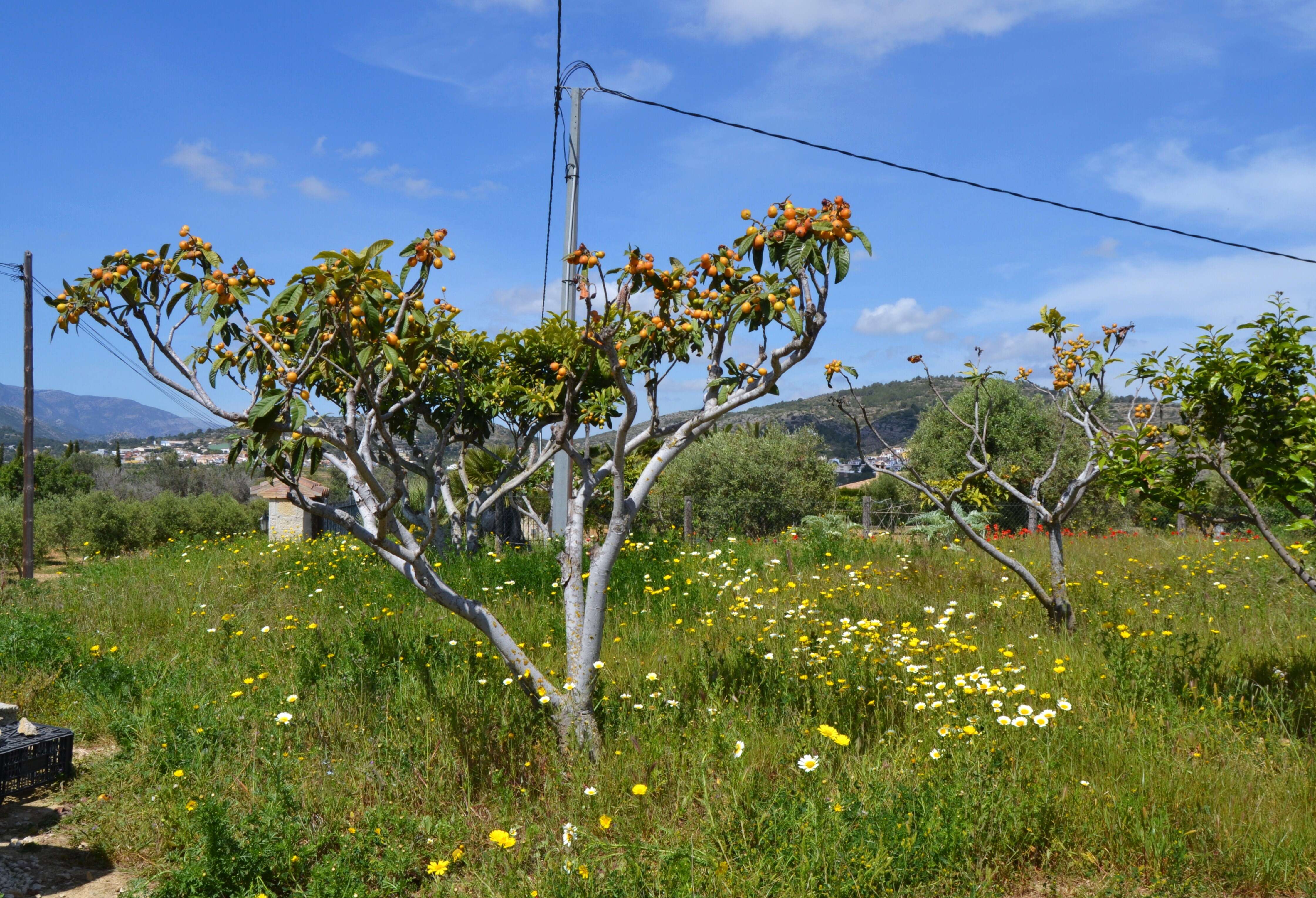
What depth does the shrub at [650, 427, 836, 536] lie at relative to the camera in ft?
62.2

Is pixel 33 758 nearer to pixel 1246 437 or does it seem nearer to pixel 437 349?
pixel 437 349

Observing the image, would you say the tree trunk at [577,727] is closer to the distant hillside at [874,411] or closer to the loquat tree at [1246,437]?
the loquat tree at [1246,437]

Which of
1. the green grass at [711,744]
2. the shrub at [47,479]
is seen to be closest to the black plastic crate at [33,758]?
the green grass at [711,744]

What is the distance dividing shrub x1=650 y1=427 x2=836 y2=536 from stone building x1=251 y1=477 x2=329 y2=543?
7170 millimetres

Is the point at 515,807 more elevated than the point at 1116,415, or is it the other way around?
the point at 1116,415

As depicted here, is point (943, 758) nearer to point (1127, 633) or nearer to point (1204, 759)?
point (1204, 759)

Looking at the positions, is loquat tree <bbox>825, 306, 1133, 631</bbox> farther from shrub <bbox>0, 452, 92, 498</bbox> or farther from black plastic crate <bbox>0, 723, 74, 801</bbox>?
shrub <bbox>0, 452, 92, 498</bbox>

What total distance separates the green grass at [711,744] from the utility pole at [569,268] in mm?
2190

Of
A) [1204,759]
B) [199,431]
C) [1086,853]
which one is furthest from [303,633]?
[199,431]

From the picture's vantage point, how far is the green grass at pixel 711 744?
3.19 m

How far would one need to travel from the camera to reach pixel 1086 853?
3.23 m

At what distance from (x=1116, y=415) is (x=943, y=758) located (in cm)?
2791

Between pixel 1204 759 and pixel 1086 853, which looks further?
pixel 1204 759

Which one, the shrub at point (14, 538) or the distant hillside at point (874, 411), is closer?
the shrub at point (14, 538)
